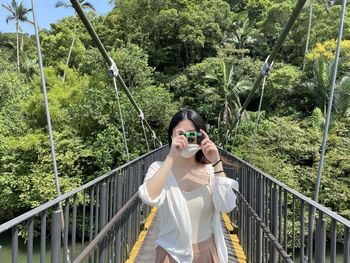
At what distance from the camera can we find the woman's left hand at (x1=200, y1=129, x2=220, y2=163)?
4.53 feet

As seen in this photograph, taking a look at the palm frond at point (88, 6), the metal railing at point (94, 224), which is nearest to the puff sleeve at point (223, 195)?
the metal railing at point (94, 224)

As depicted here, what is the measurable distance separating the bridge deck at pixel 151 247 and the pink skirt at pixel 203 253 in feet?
6.31

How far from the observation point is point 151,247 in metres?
3.69

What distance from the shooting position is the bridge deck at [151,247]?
329cm

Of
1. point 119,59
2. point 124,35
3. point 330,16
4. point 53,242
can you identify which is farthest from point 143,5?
point 53,242

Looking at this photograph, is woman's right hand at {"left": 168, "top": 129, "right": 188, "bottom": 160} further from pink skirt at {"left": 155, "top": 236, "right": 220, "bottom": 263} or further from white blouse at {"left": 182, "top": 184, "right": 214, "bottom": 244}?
pink skirt at {"left": 155, "top": 236, "right": 220, "bottom": 263}

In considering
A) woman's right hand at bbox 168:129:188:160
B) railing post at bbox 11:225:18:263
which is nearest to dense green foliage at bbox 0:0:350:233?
woman's right hand at bbox 168:129:188:160

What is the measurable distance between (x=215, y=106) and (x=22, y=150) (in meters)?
7.91

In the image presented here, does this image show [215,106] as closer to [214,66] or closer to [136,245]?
[214,66]

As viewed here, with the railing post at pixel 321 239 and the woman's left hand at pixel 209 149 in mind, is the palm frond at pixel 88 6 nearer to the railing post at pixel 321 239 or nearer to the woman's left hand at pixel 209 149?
the woman's left hand at pixel 209 149

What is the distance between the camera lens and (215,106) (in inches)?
684

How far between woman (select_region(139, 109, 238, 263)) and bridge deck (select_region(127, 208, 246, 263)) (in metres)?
1.95

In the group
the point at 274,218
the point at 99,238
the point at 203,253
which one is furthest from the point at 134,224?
the point at 203,253

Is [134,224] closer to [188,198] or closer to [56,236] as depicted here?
[56,236]
